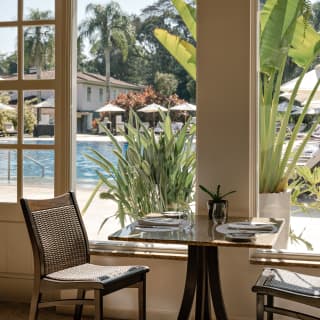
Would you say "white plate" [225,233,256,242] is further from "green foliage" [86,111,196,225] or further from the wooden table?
"green foliage" [86,111,196,225]

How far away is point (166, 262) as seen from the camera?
3.87 meters

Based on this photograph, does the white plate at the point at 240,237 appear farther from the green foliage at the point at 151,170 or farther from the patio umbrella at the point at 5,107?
the patio umbrella at the point at 5,107

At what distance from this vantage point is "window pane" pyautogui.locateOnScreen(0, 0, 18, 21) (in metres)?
4.20

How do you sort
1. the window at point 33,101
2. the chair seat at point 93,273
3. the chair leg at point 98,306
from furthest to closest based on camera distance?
the window at point 33,101 < the chair seat at point 93,273 < the chair leg at point 98,306

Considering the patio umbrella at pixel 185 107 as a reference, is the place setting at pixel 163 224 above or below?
below

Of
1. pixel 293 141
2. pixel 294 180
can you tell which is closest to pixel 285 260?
pixel 294 180

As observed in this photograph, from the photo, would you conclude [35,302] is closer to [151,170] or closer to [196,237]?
[196,237]

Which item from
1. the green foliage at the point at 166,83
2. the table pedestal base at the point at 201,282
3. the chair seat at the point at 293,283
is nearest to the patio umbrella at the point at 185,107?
the green foliage at the point at 166,83

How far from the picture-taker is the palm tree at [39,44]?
4156 millimetres

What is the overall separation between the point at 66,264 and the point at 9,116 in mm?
1427

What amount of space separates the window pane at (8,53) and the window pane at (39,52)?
3.5 inches

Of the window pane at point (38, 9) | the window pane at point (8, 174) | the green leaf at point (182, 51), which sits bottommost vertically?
the window pane at point (8, 174)

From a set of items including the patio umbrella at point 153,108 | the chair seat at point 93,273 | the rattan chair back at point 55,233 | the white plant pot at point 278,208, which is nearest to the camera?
the chair seat at point 93,273

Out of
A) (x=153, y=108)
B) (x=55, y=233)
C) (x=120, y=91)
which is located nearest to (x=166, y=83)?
(x=153, y=108)
